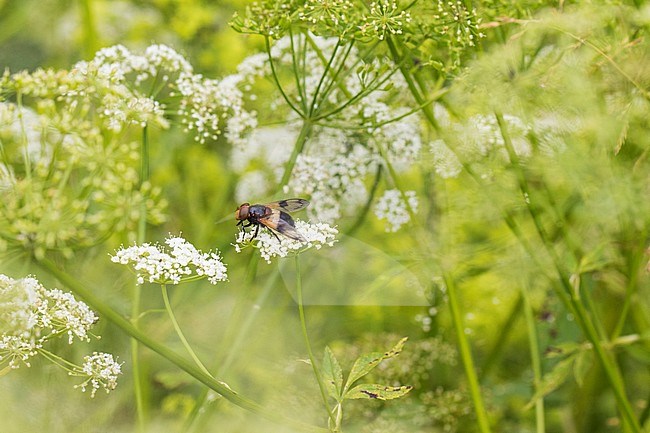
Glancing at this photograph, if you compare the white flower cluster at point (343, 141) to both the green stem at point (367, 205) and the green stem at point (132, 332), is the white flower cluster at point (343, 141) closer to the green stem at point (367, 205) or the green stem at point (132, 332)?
the green stem at point (367, 205)

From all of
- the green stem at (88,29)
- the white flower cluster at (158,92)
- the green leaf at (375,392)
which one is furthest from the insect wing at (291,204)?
the green stem at (88,29)

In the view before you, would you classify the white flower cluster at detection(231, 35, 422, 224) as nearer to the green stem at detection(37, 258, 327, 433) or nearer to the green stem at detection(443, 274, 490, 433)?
the green stem at detection(443, 274, 490, 433)

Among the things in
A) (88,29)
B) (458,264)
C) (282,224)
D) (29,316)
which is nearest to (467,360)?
(458,264)

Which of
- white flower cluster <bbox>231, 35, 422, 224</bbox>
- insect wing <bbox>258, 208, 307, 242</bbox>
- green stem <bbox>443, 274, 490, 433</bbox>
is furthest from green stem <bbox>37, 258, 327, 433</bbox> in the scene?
white flower cluster <bbox>231, 35, 422, 224</bbox>

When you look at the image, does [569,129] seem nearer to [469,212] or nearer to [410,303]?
[469,212]

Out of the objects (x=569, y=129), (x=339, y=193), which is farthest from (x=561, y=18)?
(x=339, y=193)

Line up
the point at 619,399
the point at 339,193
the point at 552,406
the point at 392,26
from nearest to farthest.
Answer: the point at 392,26
the point at 619,399
the point at 339,193
the point at 552,406
